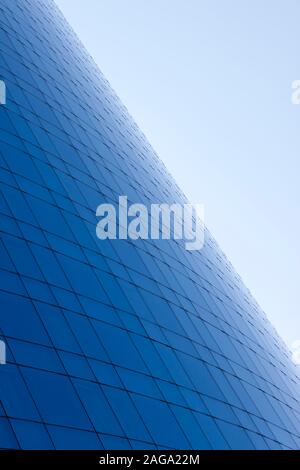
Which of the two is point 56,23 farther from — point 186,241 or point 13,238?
point 13,238

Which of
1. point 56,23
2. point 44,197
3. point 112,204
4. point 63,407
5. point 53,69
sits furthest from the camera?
point 56,23

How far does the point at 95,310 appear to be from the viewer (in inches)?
947

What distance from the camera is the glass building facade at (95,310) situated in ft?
61.4

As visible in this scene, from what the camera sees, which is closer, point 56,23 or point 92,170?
point 92,170

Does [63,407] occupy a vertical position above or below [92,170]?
below

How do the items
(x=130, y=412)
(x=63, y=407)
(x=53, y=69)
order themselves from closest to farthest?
(x=63, y=407), (x=130, y=412), (x=53, y=69)

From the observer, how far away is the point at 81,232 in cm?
2783

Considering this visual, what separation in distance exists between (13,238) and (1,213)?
121 cm

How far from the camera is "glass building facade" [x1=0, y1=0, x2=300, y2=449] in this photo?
1870 centimetres

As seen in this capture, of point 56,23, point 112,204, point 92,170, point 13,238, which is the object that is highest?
point 56,23

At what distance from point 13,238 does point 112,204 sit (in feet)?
42.1

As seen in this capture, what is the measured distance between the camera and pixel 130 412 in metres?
21.2

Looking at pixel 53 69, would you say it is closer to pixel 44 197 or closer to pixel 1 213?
pixel 44 197

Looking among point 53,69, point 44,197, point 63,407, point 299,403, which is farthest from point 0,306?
point 299,403
